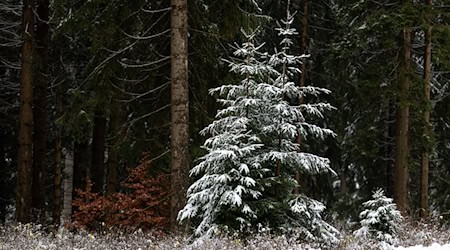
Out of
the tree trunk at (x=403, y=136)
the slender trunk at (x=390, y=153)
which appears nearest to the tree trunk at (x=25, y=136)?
the tree trunk at (x=403, y=136)

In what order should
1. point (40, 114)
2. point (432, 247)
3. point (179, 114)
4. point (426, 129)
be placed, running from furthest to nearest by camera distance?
1. point (40, 114)
2. point (426, 129)
3. point (179, 114)
4. point (432, 247)

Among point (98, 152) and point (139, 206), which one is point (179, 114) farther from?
point (98, 152)

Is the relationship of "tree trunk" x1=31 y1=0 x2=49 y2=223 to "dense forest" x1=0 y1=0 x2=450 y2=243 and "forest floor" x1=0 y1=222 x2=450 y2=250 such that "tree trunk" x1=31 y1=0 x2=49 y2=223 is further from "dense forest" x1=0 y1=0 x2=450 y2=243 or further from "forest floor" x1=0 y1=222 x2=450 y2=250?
"forest floor" x1=0 y1=222 x2=450 y2=250

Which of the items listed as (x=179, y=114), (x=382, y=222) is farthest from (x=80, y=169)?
A: (x=382, y=222)

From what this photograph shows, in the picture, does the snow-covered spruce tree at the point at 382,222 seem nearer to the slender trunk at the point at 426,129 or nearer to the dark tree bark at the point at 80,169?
the slender trunk at the point at 426,129

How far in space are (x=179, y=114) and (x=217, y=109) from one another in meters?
3.28

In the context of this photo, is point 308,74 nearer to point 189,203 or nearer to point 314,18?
point 314,18

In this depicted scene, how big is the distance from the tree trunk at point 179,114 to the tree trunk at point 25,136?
4441mm

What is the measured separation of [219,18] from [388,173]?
12398mm

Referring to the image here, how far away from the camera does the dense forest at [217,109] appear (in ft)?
28.9

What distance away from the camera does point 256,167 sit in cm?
848

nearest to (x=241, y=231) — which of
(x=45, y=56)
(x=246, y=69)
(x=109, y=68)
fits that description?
(x=246, y=69)

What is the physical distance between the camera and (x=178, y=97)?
10227 mm

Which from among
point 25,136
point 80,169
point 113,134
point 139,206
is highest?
point 113,134
